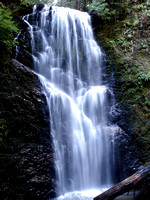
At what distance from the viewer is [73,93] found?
7727 mm

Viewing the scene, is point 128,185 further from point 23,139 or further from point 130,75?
point 130,75

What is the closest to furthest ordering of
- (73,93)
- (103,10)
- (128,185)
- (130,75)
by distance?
(128,185) → (73,93) → (130,75) → (103,10)

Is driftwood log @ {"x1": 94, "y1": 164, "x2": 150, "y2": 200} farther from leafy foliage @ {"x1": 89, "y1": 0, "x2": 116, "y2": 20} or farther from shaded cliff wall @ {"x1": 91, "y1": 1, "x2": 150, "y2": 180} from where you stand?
leafy foliage @ {"x1": 89, "y1": 0, "x2": 116, "y2": 20}

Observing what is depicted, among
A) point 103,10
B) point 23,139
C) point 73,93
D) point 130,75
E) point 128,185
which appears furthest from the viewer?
point 103,10

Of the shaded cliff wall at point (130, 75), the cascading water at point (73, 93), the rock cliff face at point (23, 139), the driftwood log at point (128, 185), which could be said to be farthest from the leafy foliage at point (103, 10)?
the driftwood log at point (128, 185)

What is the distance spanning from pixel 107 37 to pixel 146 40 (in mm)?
2021

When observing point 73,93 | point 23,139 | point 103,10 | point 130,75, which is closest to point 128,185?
point 23,139

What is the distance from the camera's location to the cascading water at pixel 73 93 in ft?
19.9

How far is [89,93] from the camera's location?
7590mm

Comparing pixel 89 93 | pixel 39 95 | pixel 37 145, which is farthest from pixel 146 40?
pixel 37 145

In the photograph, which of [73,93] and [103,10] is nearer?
[73,93]

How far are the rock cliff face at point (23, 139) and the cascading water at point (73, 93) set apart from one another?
1.48ft

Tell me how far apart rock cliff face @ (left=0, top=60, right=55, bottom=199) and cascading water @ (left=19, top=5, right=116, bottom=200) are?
45cm

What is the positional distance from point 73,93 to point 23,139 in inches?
130
